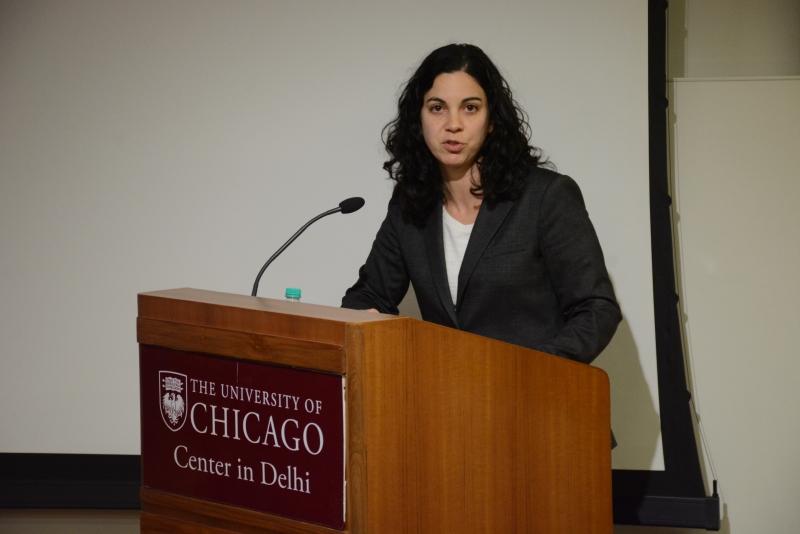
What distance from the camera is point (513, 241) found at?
2586 mm

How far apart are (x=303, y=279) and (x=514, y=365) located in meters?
1.73

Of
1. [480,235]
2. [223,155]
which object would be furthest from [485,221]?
[223,155]

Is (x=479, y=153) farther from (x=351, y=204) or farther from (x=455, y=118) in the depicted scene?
(x=351, y=204)

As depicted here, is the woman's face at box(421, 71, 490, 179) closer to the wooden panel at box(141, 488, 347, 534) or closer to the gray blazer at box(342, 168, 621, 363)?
the gray blazer at box(342, 168, 621, 363)

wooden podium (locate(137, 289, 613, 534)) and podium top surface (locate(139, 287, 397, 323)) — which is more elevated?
podium top surface (locate(139, 287, 397, 323))

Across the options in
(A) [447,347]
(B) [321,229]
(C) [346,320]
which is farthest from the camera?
(B) [321,229]

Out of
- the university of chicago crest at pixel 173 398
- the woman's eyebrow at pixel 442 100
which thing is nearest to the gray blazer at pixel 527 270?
the woman's eyebrow at pixel 442 100

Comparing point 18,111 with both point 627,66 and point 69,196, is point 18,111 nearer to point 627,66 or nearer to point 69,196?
point 69,196

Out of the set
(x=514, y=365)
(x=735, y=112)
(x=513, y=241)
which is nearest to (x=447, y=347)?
(x=514, y=365)

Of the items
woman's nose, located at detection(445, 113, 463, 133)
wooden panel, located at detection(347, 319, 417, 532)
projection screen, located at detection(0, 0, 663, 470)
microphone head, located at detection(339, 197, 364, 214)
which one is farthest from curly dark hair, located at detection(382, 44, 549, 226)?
wooden panel, located at detection(347, 319, 417, 532)

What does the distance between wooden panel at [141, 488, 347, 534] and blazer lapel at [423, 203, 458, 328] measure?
94 cm

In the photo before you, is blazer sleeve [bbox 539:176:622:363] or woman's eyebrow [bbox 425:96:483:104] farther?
woman's eyebrow [bbox 425:96:483:104]

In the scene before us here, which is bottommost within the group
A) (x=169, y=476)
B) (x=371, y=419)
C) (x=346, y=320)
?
(x=169, y=476)

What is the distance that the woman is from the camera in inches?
100
